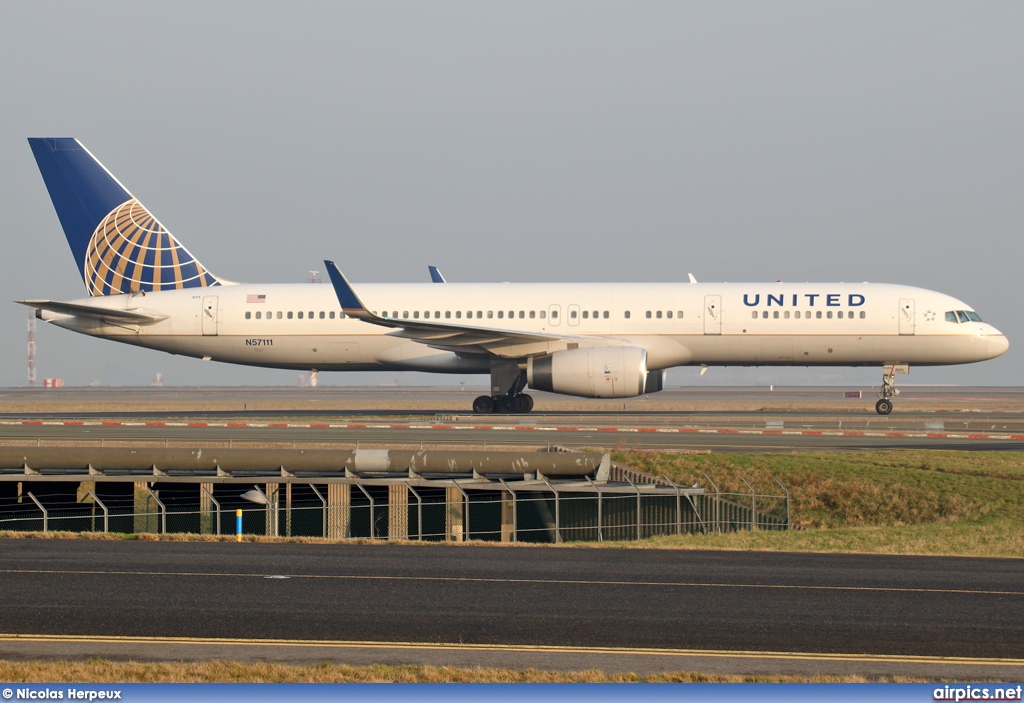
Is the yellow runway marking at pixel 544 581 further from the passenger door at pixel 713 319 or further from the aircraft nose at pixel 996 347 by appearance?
the aircraft nose at pixel 996 347

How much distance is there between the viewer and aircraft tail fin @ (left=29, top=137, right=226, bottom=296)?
144ft

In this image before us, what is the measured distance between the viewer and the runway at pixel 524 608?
9789 millimetres

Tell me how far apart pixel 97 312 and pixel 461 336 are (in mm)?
13887

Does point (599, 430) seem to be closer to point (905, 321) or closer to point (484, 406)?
point (484, 406)

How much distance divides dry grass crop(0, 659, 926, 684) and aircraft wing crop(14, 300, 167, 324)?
111 ft

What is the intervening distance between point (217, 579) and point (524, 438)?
1769 cm

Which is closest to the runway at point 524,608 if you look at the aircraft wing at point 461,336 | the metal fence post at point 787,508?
the metal fence post at point 787,508

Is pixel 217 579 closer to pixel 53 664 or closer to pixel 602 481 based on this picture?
pixel 53 664

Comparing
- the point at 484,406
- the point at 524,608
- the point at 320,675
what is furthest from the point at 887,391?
the point at 320,675

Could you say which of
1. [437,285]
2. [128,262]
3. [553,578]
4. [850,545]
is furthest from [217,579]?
[128,262]

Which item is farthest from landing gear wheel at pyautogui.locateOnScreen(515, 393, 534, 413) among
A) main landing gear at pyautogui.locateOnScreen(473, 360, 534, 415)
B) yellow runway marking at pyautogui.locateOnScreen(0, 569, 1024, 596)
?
yellow runway marking at pyautogui.locateOnScreen(0, 569, 1024, 596)

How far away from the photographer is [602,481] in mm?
24562

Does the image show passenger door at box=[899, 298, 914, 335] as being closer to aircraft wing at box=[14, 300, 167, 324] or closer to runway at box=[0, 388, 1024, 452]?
runway at box=[0, 388, 1024, 452]

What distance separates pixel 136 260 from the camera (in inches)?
1724
